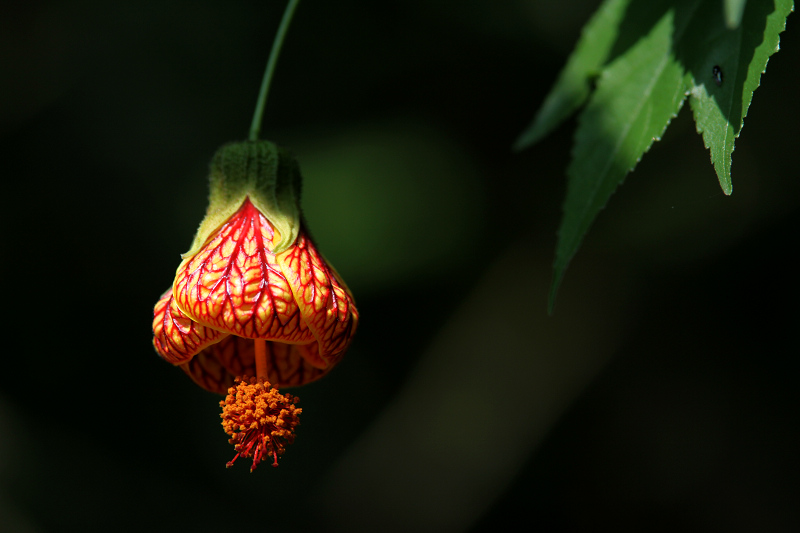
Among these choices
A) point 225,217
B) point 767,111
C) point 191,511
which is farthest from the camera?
point 191,511

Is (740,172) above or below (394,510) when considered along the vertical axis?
above

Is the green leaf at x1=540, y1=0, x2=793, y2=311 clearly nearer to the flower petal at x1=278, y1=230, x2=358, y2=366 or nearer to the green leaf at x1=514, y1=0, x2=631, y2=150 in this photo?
the green leaf at x1=514, y1=0, x2=631, y2=150

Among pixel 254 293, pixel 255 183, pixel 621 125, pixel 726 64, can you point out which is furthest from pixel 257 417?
pixel 726 64

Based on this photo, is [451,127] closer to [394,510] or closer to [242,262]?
[394,510]

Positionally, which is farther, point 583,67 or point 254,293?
point 583,67

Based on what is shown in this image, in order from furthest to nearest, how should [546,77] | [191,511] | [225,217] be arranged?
[191,511] → [546,77] → [225,217]

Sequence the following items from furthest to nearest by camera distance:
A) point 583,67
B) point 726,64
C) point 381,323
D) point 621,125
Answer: point 381,323
point 583,67
point 621,125
point 726,64

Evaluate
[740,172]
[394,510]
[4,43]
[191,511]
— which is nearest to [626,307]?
[740,172]

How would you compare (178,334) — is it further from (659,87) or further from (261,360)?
(659,87)
